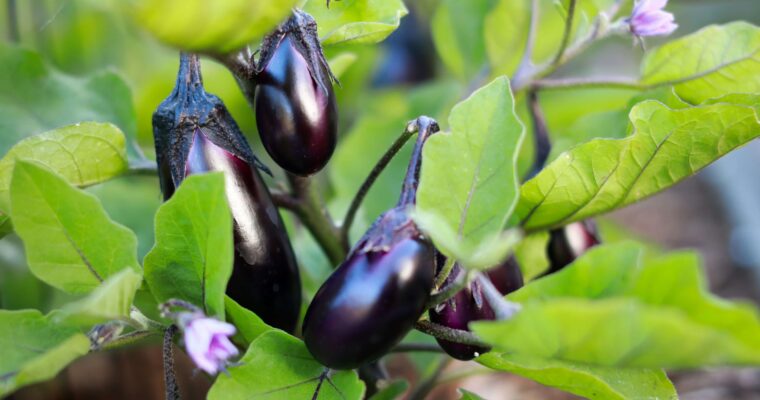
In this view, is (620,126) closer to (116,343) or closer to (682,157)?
(682,157)

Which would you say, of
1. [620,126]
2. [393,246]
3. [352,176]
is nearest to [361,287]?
[393,246]

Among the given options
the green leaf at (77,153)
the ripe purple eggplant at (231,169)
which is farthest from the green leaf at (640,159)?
the green leaf at (77,153)

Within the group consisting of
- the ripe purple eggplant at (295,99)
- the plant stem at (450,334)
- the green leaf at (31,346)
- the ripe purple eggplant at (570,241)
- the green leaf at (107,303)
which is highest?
the ripe purple eggplant at (295,99)

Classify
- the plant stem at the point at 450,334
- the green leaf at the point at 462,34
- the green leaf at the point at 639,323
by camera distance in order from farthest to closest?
the green leaf at the point at 462,34
the plant stem at the point at 450,334
the green leaf at the point at 639,323

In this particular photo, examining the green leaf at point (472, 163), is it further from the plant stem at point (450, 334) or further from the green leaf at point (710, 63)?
the green leaf at point (710, 63)

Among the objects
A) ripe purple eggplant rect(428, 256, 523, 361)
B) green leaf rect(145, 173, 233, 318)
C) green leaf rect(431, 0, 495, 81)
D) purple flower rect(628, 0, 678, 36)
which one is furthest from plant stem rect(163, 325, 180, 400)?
green leaf rect(431, 0, 495, 81)

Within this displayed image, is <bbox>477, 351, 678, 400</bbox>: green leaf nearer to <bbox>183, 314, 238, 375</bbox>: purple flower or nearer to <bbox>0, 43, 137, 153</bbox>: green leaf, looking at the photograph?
<bbox>183, 314, 238, 375</bbox>: purple flower

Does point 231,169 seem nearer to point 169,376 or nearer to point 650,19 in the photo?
point 169,376

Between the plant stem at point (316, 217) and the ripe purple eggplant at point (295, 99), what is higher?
the ripe purple eggplant at point (295, 99)
